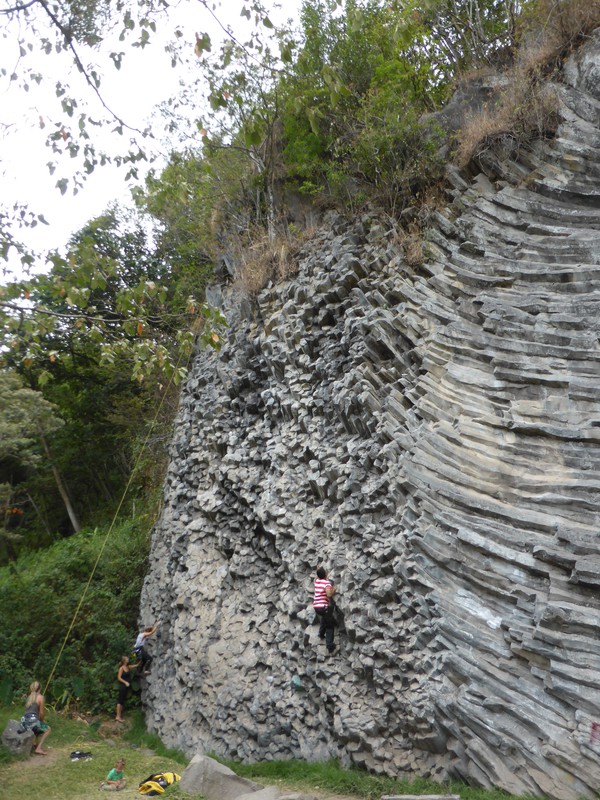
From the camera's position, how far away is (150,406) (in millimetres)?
18453

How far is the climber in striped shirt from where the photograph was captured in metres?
8.46

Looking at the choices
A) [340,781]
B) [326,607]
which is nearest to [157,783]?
[340,781]

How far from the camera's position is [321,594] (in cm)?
851

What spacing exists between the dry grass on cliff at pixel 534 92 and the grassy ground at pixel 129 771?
8200 millimetres

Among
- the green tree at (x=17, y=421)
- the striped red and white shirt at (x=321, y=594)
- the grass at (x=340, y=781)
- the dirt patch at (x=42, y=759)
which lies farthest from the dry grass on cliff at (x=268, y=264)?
the dirt patch at (x=42, y=759)

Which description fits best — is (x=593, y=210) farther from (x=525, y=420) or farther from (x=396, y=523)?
(x=396, y=523)

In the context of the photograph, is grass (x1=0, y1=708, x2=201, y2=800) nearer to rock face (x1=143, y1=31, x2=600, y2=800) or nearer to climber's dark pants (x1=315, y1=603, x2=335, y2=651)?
rock face (x1=143, y1=31, x2=600, y2=800)

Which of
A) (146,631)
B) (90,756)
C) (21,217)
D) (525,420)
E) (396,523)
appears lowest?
(90,756)

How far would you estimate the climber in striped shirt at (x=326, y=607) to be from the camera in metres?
8.46

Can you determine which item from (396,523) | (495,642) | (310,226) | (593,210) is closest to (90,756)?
(396,523)

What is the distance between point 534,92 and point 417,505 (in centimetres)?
645

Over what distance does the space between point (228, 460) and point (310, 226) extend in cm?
442

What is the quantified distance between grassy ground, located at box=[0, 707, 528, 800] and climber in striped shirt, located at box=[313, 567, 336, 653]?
134 centimetres

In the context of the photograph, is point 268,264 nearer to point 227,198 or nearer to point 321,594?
point 227,198
